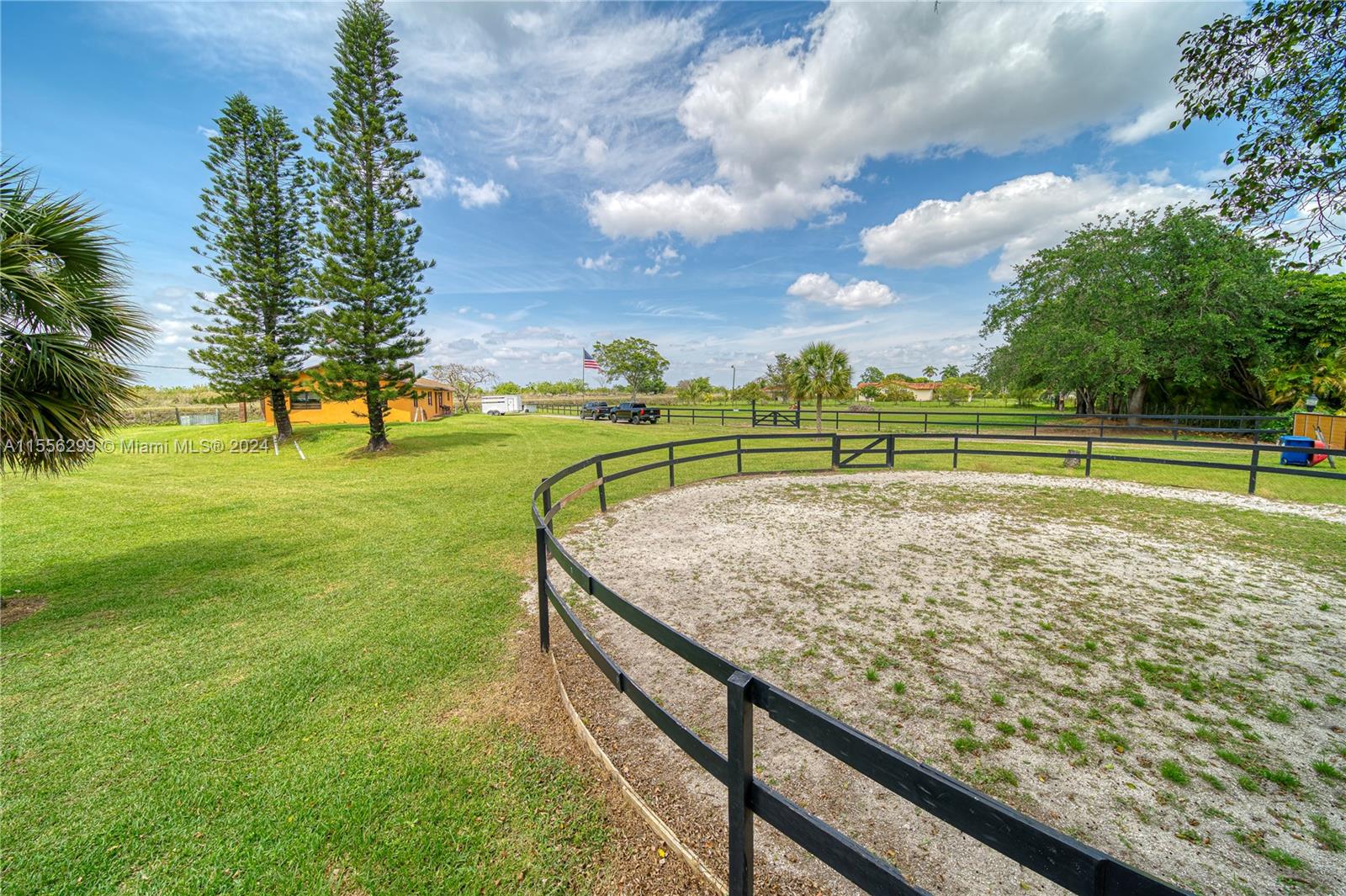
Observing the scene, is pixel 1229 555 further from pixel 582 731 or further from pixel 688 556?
pixel 582 731

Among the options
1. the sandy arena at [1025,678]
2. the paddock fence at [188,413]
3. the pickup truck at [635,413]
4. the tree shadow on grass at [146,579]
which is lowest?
the sandy arena at [1025,678]

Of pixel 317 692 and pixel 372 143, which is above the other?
pixel 372 143

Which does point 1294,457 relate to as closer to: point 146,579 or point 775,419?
point 775,419

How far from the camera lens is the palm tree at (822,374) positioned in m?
23.9

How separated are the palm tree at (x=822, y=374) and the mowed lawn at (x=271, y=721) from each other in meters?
19.8

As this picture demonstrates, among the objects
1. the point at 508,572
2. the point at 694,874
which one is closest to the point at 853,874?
the point at 694,874

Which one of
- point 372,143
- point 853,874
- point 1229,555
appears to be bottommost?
point 1229,555

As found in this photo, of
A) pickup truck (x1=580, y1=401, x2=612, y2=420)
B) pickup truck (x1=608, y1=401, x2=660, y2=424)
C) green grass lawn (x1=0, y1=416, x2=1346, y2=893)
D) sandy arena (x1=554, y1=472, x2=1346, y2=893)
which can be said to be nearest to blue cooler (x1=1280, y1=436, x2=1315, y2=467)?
sandy arena (x1=554, y1=472, x2=1346, y2=893)

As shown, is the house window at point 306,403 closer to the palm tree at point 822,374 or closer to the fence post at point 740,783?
the palm tree at point 822,374

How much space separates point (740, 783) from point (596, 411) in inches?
1310

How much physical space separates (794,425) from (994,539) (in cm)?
2057

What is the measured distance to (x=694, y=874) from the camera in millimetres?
2117

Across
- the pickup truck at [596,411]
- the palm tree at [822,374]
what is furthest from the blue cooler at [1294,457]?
the pickup truck at [596,411]

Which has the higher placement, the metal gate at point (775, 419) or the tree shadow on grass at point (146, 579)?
the metal gate at point (775, 419)
